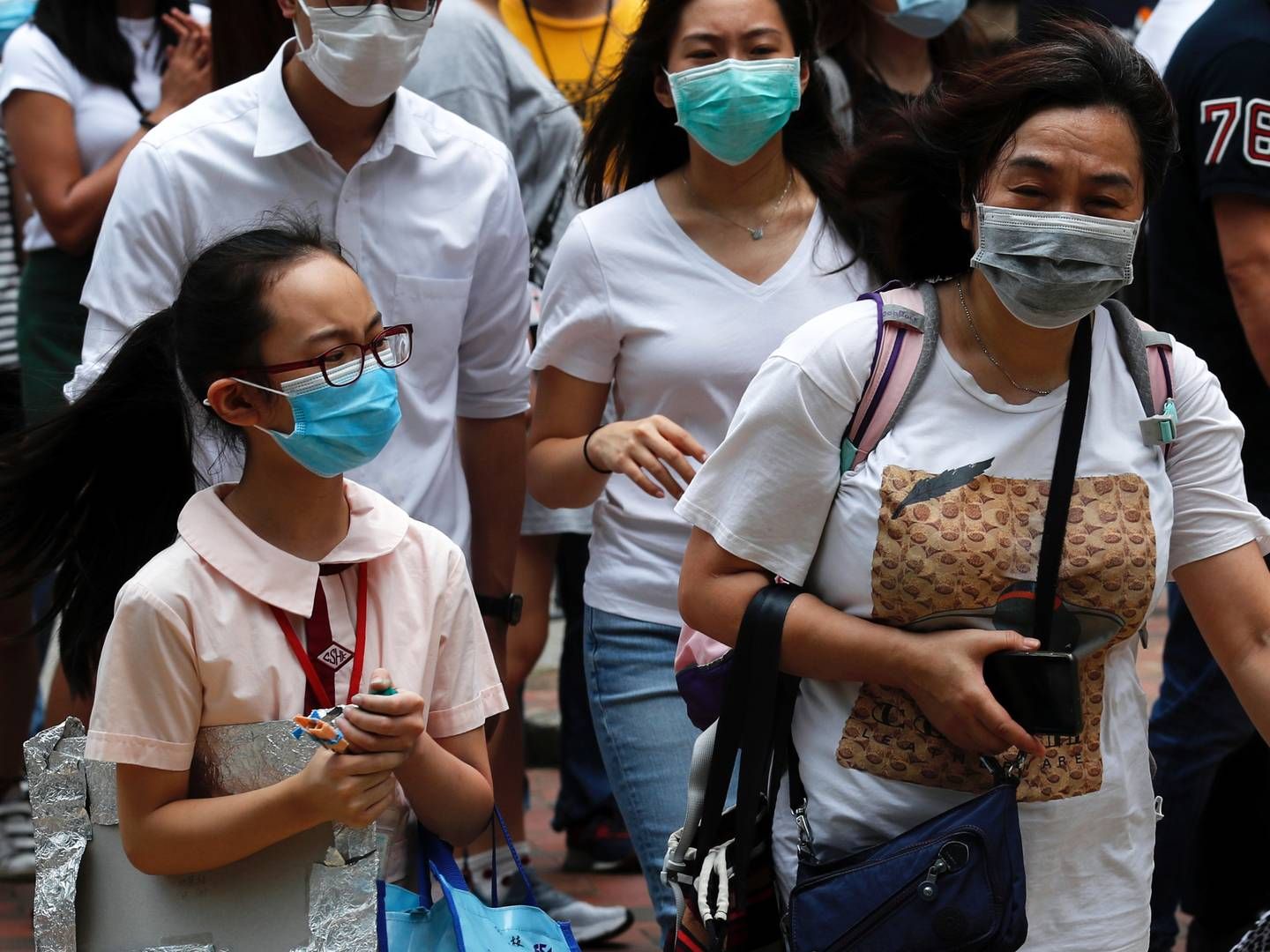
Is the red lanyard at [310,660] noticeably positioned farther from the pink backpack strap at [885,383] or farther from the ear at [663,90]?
the ear at [663,90]

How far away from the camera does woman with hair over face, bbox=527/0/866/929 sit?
3.39 meters

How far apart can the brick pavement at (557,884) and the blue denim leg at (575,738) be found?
6.2 inches

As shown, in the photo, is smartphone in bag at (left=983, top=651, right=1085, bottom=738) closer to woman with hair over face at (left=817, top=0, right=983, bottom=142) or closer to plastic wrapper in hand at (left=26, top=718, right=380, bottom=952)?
plastic wrapper in hand at (left=26, top=718, right=380, bottom=952)

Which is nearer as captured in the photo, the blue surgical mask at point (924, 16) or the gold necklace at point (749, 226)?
the gold necklace at point (749, 226)

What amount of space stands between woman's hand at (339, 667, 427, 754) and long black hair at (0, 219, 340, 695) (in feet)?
2.19

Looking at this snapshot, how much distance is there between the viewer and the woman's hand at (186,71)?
461 cm

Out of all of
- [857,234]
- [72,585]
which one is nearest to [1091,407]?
[857,234]

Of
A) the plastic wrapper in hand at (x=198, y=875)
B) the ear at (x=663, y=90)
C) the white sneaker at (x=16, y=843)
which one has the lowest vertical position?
the white sneaker at (x=16, y=843)

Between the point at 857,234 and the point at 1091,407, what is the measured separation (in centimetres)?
108

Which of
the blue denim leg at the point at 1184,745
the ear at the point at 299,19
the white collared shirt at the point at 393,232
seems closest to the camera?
the white collared shirt at the point at 393,232

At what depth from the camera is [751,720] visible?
8.26 ft

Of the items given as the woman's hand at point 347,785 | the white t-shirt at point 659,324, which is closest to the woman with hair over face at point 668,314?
the white t-shirt at point 659,324

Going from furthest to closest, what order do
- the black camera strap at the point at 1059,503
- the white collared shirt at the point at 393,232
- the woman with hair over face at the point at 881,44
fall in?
1. the woman with hair over face at the point at 881,44
2. the white collared shirt at the point at 393,232
3. the black camera strap at the point at 1059,503

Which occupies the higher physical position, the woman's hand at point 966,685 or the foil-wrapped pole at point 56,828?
the woman's hand at point 966,685
